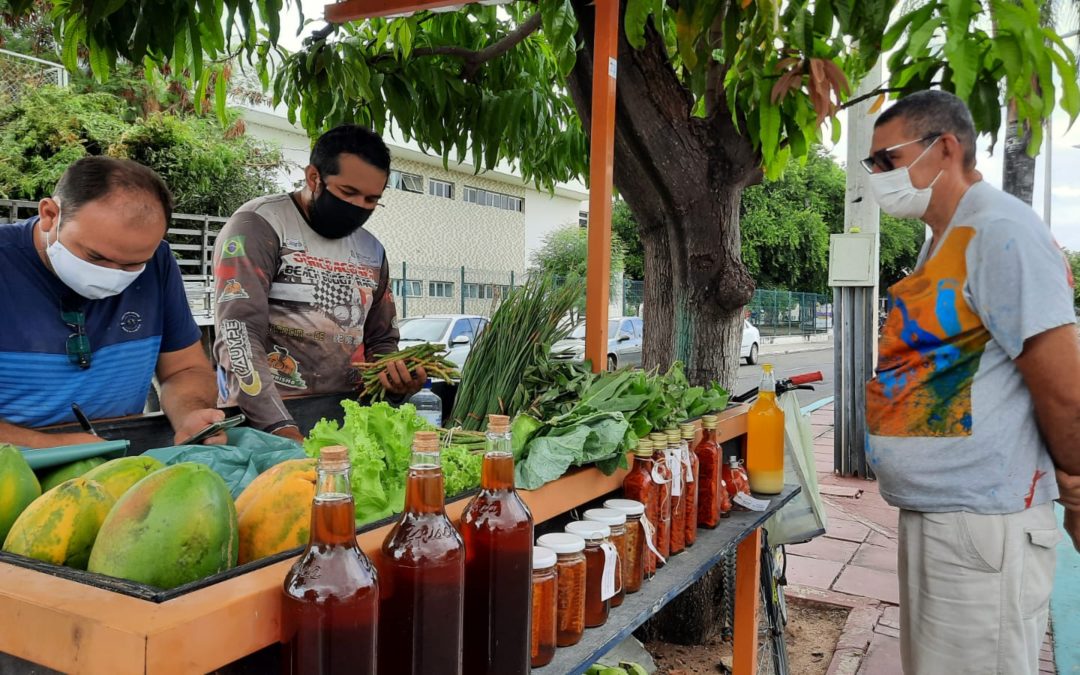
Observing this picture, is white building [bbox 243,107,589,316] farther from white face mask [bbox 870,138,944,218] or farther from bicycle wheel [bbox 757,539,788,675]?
white face mask [bbox 870,138,944,218]

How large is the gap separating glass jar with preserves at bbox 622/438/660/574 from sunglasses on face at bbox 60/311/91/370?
68.8 inches

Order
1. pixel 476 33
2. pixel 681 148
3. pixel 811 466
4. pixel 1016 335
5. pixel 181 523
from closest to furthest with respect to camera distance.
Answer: pixel 181 523, pixel 1016 335, pixel 811 466, pixel 681 148, pixel 476 33

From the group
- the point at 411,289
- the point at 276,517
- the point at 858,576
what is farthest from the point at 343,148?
the point at 411,289

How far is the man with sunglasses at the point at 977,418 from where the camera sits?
2264mm

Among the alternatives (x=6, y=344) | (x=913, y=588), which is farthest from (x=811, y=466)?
(x=6, y=344)

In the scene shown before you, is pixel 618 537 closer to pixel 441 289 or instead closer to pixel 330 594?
pixel 330 594

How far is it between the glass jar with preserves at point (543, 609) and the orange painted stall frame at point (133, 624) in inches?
23.9

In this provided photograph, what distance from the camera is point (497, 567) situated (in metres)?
1.38

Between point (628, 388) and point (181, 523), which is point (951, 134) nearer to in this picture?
point (628, 388)

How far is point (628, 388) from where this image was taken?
2.36 meters

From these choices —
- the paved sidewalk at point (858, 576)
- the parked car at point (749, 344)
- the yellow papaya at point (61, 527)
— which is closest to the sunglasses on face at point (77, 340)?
the yellow papaya at point (61, 527)

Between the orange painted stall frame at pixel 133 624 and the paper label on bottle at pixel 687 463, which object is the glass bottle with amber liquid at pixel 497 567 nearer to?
the orange painted stall frame at pixel 133 624

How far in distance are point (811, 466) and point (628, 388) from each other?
1.23 metres

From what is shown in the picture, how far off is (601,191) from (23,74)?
17843mm
